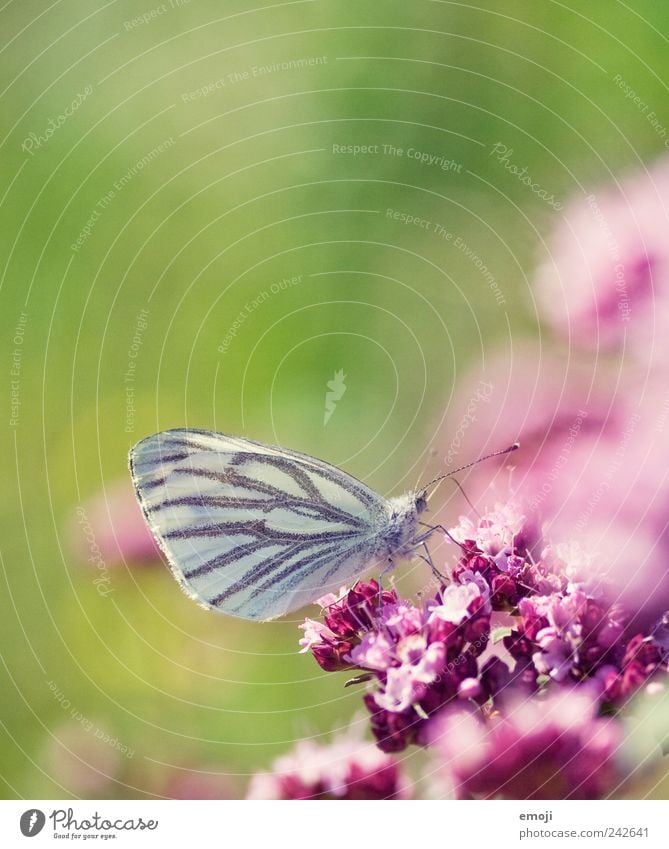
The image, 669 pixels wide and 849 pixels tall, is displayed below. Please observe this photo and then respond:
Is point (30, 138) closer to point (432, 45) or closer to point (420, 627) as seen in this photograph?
point (432, 45)

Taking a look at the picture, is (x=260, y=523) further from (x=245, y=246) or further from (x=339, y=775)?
(x=245, y=246)

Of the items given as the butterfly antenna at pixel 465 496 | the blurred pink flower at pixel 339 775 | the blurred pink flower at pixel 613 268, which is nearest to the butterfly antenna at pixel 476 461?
the butterfly antenna at pixel 465 496

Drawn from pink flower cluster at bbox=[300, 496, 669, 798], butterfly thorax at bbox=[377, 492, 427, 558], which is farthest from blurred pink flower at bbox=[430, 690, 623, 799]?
butterfly thorax at bbox=[377, 492, 427, 558]

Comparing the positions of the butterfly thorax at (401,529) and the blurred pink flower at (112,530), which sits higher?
the blurred pink flower at (112,530)

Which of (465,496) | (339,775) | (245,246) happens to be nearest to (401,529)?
(465,496)

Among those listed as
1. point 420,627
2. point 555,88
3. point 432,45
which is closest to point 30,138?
point 432,45

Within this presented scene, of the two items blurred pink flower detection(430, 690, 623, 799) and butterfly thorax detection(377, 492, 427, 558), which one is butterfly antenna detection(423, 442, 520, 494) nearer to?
butterfly thorax detection(377, 492, 427, 558)

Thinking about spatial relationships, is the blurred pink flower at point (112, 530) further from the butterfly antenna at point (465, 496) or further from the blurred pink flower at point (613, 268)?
the blurred pink flower at point (613, 268)
